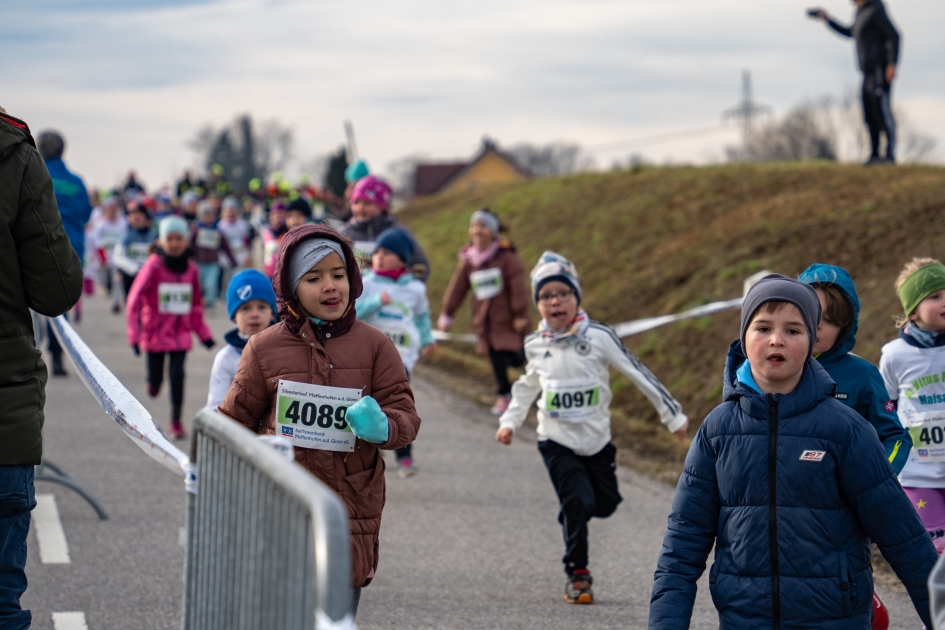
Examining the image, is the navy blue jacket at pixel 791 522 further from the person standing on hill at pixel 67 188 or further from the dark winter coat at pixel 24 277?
the person standing on hill at pixel 67 188

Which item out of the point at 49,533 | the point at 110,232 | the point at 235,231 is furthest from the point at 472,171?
the point at 49,533

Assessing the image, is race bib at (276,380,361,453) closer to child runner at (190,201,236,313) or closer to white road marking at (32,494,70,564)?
white road marking at (32,494,70,564)

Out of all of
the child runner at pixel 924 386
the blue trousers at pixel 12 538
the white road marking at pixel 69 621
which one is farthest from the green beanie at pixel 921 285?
the white road marking at pixel 69 621

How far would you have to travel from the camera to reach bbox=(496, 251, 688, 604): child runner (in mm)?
5652

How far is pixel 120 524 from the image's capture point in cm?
705

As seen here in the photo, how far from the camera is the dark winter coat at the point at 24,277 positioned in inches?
133

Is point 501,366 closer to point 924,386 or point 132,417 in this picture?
point 924,386

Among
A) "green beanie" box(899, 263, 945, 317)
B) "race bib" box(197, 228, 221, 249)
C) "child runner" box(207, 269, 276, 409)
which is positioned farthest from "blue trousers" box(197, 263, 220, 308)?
"green beanie" box(899, 263, 945, 317)

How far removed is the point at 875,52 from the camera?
14.3 m

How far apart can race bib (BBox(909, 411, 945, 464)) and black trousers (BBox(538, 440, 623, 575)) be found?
1.50 metres

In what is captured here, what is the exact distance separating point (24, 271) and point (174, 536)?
3.65 m

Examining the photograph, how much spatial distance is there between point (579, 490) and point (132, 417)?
8.97 ft

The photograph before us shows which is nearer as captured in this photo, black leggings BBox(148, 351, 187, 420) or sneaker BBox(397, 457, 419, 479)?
sneaker BBox(397, 457, 419, 479)

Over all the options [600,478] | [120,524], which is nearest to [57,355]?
[120,524]
